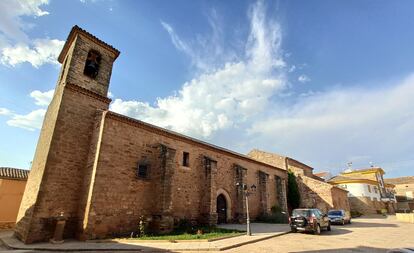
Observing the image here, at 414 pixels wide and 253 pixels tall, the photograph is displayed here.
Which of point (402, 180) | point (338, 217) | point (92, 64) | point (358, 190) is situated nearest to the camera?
point (92, 64)

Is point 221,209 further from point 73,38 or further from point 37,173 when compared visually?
point 73,38

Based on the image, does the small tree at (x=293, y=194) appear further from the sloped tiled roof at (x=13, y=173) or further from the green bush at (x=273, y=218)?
the sloped tiled roof at (x=13, y=173)

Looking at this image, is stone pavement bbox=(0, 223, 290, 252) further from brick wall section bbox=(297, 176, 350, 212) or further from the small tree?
brick wall section bbox=(297, 176, 350, 212)

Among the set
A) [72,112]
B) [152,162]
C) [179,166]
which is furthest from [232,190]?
[72,112]

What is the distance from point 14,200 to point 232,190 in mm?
16914

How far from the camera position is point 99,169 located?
40.1 feet

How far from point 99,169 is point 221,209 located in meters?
10.3

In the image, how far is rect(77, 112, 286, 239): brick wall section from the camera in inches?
474

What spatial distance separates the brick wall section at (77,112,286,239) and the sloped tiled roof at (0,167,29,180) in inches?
446

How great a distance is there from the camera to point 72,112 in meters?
13.4

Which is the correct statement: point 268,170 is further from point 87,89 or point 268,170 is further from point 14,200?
point 14,200

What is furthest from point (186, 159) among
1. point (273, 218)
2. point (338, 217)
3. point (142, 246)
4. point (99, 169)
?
point (338, 217)

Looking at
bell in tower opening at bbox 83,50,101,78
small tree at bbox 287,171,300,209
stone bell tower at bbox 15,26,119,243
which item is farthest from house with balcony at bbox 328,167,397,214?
bell in tower opening at bbox 83,50,101,78

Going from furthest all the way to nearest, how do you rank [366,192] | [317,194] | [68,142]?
[366,192] < [317,194] < [68,142]
